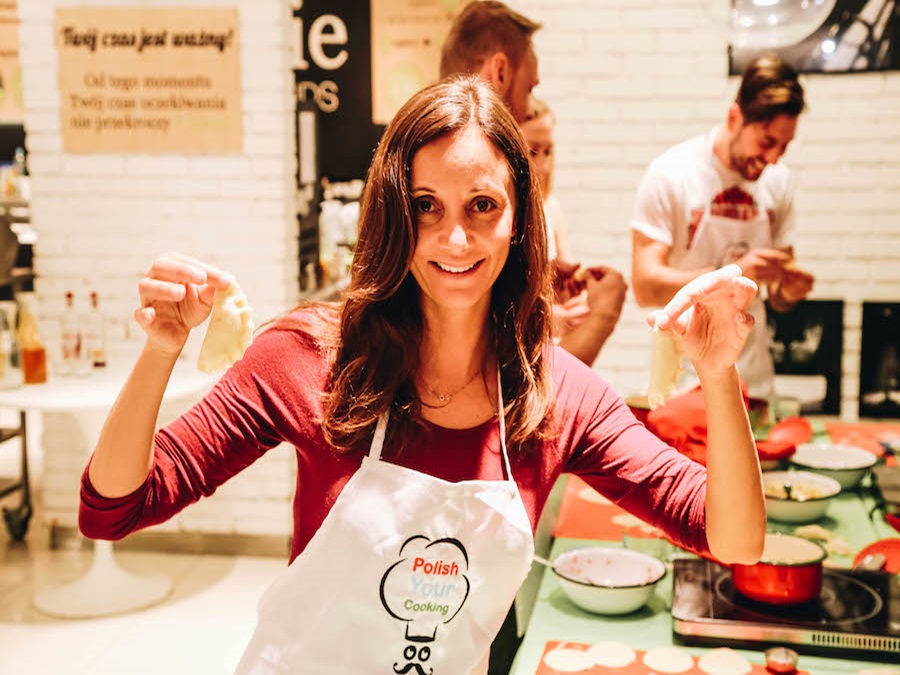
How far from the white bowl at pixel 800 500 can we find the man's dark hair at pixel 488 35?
4.13 feet

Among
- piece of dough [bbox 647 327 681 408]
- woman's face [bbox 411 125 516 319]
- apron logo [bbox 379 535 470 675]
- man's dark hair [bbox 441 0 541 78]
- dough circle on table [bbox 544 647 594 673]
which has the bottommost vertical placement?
dough circle on table [bbox 544 647 594 673]

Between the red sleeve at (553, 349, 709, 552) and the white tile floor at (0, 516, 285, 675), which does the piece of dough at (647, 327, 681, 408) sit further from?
the white tile floor at (0, 516, 285, 675)

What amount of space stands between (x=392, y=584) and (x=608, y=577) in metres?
0.54

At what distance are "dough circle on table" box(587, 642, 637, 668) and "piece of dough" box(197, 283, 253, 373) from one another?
69 centimetres

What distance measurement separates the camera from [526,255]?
1.58 metres

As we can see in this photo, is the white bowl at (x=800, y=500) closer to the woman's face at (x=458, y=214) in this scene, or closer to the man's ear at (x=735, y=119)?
the woman's face at (x=458, y=214)

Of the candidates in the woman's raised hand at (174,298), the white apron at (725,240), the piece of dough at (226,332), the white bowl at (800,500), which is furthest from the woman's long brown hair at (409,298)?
the white apron at (725,240)

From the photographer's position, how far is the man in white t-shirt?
3.35 meters

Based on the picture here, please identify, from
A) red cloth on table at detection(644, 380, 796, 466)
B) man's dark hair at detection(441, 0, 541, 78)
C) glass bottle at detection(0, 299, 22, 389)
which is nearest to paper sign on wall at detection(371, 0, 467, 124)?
glass bottle at detection(0, 299, 22, 389)

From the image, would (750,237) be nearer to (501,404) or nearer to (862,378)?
(862,378)

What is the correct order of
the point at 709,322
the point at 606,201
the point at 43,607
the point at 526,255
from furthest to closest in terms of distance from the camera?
1. the point at 606,201
2. the point at 43,607
3. the point at 526,255
4. the point at 709,322

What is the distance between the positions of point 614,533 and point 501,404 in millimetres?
696

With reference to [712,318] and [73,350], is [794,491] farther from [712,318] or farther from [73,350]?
[73,350]

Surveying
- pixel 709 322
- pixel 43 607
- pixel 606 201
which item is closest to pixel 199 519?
pixel 43 607
